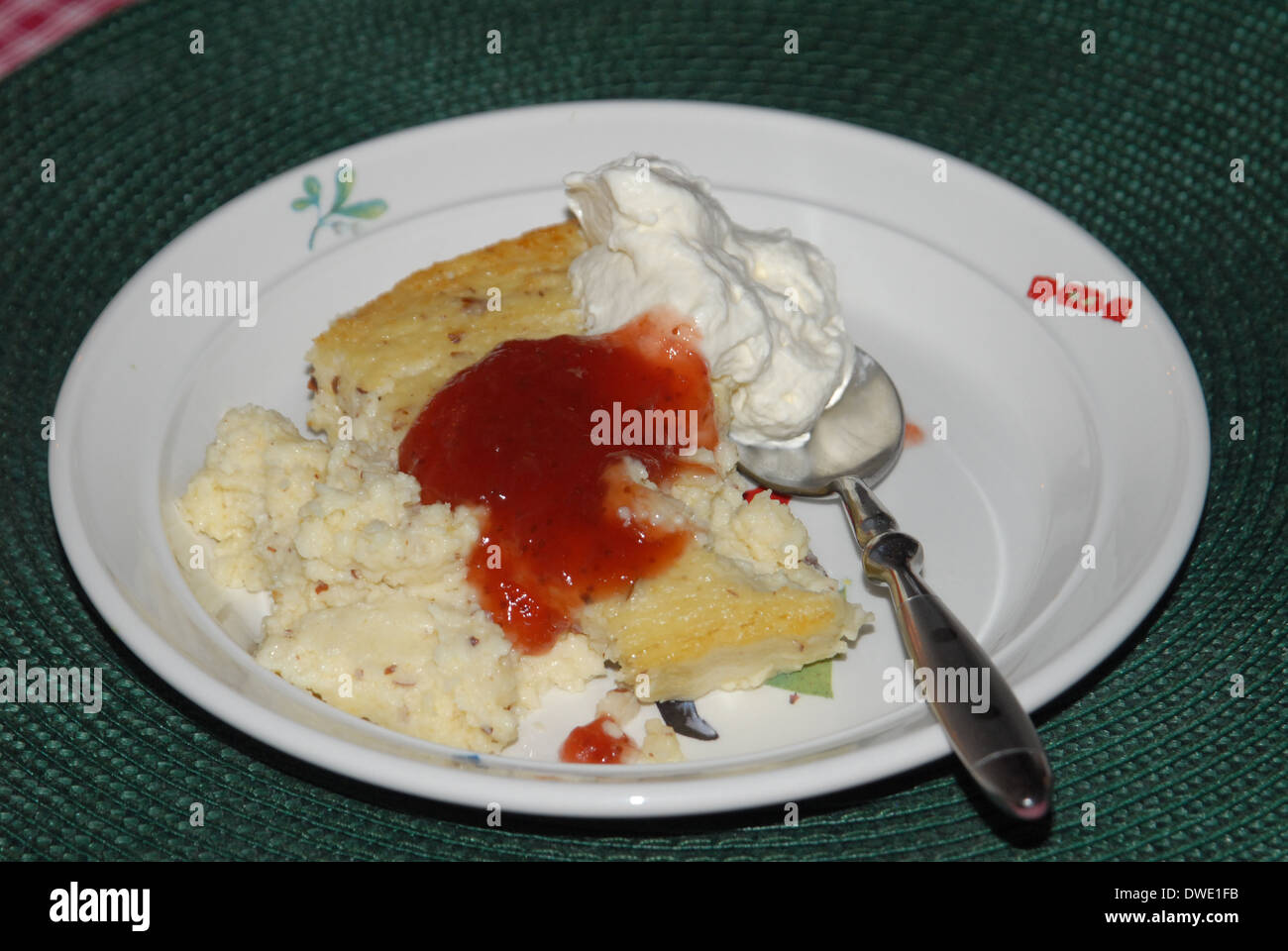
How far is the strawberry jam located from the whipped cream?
0.36ft

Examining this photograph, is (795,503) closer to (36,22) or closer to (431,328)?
(431,328)

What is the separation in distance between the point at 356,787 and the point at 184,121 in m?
3.17

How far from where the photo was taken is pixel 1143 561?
3730 mm

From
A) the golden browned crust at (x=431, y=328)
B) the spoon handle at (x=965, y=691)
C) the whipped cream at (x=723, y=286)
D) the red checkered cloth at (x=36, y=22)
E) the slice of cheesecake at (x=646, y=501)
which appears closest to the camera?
the spoon handle at (x=965, y=691)

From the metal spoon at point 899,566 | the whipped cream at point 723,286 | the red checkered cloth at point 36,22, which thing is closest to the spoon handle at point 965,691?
the metal spoon at point 899,566

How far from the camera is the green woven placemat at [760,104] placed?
3549mm

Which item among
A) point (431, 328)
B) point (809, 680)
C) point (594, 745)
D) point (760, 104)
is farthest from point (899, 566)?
point (760, 104)

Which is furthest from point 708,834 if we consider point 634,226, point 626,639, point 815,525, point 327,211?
point 327,211

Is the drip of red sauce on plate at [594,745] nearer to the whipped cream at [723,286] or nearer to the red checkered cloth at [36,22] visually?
the whipped cream at [723,286]

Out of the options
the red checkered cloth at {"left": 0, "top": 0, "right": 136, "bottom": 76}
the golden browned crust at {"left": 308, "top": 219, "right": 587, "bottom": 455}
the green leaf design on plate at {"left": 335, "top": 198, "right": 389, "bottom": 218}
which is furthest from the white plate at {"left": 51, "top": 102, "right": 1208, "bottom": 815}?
the red checkered cloth at {"left": 0, "top": 0, "right": 136, "bottom": 76}

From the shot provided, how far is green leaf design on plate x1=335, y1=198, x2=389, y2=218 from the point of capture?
5023 millimetres

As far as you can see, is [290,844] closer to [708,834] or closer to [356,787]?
[356,787]

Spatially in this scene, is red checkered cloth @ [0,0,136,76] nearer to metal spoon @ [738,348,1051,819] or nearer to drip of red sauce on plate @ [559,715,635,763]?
metal spoon @ [738,348,1051,819]

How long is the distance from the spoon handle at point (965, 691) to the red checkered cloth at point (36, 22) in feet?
14.6
